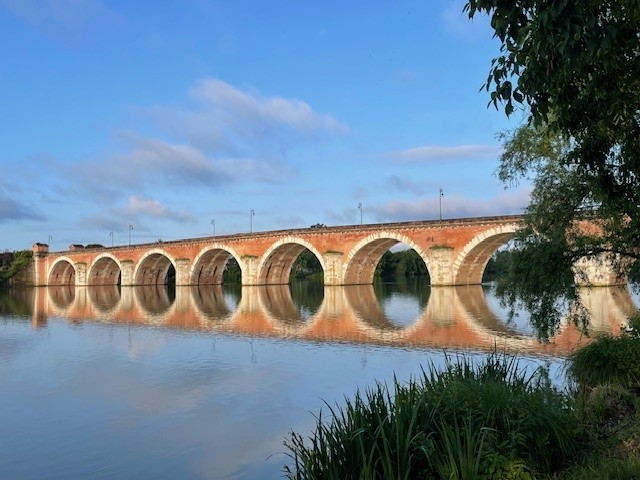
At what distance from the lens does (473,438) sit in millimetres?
5266

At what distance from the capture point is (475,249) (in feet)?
136

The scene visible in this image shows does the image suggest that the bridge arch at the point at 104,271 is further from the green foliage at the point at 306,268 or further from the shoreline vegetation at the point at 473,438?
the shoreline vegetation at the point at 473,438

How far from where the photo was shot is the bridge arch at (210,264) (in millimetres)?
61625

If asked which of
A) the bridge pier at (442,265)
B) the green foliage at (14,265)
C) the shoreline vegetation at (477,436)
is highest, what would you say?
the green foliage at (14,265)

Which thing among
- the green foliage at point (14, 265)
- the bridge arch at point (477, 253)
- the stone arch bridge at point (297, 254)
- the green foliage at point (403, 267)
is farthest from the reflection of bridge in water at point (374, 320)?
the green foliage at point (14, 265)

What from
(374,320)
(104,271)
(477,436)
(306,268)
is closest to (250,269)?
(104,271)

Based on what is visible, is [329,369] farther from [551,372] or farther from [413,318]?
[413,318]

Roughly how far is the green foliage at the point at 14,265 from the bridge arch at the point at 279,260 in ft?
157

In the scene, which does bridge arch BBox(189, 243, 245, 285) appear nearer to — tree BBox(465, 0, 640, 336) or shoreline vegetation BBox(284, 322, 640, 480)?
tree BBox(465, 0, 640, 336)

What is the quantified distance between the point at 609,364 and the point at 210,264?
2367 inches

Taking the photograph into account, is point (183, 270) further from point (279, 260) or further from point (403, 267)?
point (403, 267)

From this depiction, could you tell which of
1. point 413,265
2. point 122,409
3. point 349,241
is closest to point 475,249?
point 349,241

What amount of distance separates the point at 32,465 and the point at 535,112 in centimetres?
783

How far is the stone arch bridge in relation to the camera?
41594mm
